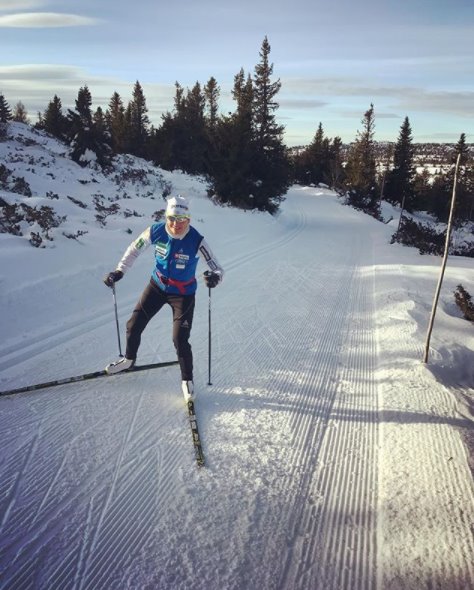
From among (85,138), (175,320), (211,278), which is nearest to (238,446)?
(175,320)

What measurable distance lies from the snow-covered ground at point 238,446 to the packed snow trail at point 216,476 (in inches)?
0.6

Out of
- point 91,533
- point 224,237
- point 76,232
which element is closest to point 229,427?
point 91,533

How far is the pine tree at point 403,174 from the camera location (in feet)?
140

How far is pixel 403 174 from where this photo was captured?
43969 millimetres

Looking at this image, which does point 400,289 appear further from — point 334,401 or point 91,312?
point 91,312

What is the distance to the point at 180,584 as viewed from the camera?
253cm

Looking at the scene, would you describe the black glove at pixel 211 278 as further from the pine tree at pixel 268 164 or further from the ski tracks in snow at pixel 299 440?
the pine tree at pixel 268 164

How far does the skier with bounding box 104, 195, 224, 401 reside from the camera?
4500mm

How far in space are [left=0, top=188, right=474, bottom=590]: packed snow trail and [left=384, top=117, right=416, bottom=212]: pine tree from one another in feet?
136

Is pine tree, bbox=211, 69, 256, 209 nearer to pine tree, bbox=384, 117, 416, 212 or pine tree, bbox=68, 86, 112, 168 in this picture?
pine tree, bbox=68, 86, 112, 168

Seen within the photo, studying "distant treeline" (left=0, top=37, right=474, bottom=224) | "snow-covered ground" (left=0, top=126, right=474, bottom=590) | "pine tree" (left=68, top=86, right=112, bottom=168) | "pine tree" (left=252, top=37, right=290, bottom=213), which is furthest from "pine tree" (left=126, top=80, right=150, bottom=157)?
"snow-covered ground" (left=0, top=126, right=474, bottom=590)

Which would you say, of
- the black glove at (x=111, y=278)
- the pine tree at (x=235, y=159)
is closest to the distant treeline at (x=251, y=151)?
the pine tree at (x=235, y=159)

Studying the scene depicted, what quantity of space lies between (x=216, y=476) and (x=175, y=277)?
2214mm

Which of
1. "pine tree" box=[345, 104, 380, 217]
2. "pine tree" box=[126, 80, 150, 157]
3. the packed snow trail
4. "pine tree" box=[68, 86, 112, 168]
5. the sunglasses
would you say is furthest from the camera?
"pine tree" box=[126, 80, 150, 157]
